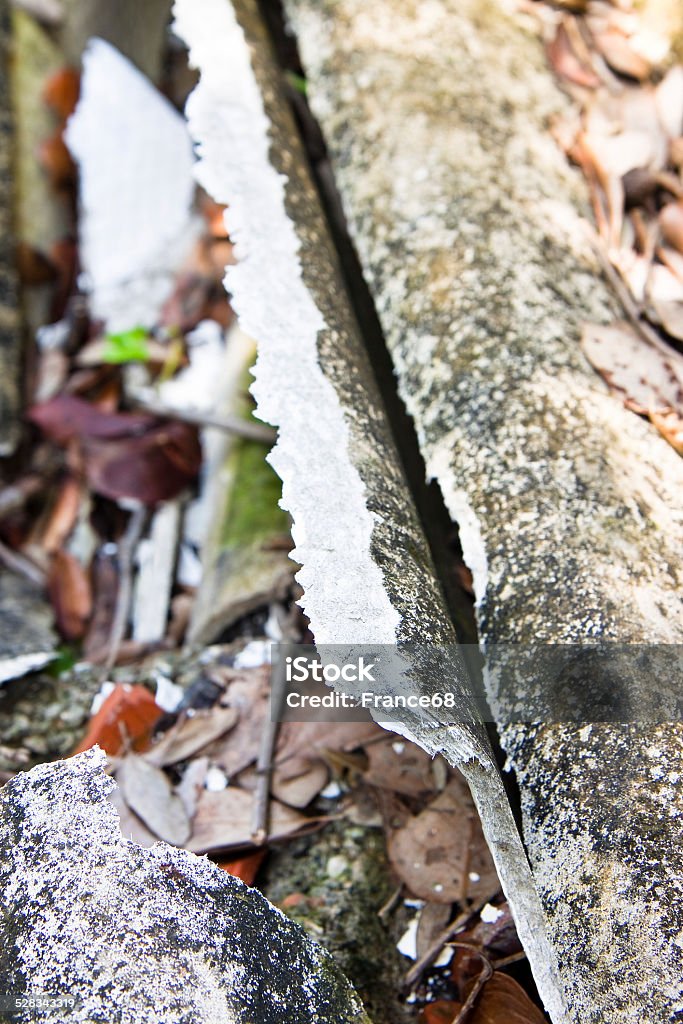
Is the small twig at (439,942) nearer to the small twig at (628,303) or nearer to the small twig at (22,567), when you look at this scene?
the small twig at (628,303)

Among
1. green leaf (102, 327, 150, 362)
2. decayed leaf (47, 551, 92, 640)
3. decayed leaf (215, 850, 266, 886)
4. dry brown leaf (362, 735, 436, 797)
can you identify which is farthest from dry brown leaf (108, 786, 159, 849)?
green leaf (102, 327, 150, 362)

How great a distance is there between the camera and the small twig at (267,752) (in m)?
1.31

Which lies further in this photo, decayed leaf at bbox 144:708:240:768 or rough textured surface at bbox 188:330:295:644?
rough textured surface at bbox 188:330:295:644

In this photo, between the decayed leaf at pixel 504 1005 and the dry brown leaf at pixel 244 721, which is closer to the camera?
the decayed leaf at pixel 504 1005

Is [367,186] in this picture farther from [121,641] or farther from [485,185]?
[121,641]

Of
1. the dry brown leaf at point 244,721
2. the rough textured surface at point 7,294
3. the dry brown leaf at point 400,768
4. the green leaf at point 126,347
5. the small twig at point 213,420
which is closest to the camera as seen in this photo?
the dry brown leaf at point 400,768

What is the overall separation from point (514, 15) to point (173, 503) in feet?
4.41

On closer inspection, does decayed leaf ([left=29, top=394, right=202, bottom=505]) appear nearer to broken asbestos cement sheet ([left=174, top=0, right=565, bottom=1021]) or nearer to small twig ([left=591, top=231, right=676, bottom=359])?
broken asbestos cement sheet ([left=174, top=0, right=565, bottom=1021])

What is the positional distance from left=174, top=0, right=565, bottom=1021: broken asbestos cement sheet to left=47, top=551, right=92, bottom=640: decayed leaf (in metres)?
1.08

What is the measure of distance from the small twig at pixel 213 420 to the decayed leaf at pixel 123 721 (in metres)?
0.75

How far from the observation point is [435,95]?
1.60 metres

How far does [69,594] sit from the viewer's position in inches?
82.8

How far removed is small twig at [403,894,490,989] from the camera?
3.81ft

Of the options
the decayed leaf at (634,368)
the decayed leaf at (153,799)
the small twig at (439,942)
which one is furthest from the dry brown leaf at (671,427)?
the decayed leaf at (153,799)
